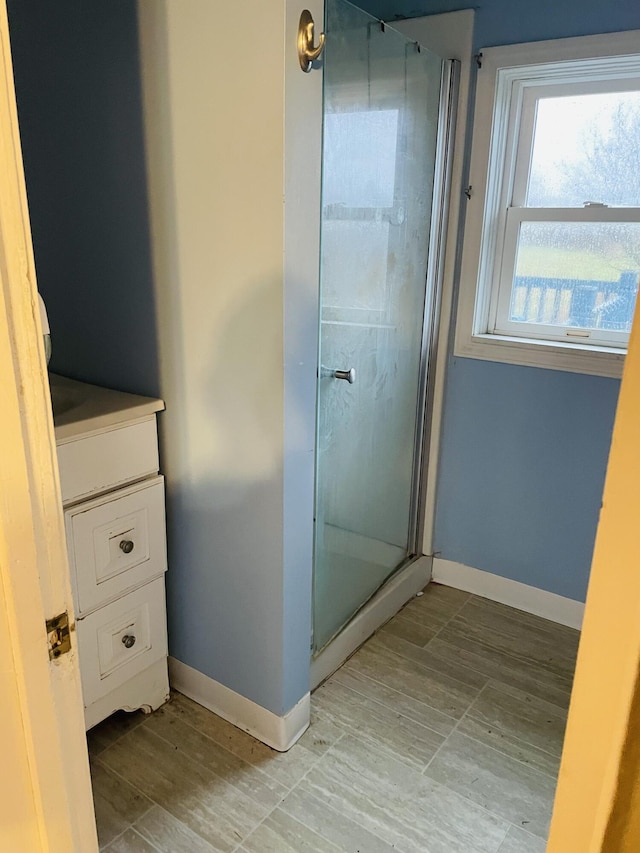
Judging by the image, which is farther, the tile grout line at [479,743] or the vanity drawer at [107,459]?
the tile grout line at [479,743]

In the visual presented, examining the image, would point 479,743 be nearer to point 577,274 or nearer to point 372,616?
point 372,616

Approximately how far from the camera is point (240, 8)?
1.23 m

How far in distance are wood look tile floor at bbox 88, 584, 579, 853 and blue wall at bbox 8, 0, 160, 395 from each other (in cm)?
94

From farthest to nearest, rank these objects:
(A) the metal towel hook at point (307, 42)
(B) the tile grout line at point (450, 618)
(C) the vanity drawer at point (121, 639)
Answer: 1. (B) the tile grout line at point (450, 618)
2. (C) the vanity drawer at point (121, 639)
3. (A) the metal towel hook at point (307, 42)

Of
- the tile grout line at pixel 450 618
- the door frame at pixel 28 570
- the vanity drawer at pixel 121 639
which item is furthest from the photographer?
the tile grout line at pixel 450 618

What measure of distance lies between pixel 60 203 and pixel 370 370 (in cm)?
96

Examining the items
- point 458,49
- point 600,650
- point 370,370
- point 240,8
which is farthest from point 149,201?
point 600,650

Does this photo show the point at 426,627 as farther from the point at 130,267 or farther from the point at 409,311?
the point at 130,267

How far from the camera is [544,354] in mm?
2025

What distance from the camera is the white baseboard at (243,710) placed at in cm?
164

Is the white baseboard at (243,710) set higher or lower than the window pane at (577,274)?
lower

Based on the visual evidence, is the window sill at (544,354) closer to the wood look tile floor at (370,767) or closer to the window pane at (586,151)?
the window pane at (586,151)

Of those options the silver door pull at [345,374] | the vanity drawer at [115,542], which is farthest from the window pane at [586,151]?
the vanity drawer at [115,542]

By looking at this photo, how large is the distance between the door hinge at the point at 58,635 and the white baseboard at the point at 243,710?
42.5 inches
